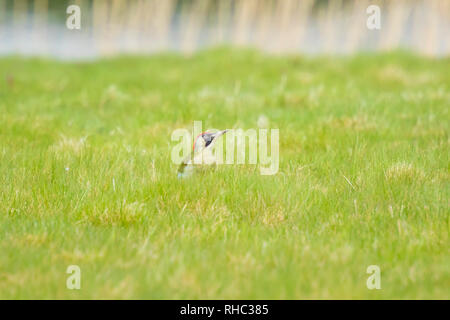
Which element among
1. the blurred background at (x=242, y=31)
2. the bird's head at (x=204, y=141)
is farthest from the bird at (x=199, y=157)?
the blurred background at (x=242, y=31)

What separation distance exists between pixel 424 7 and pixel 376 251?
11819 mm

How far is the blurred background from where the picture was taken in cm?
1202

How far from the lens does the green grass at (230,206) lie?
9.34ft

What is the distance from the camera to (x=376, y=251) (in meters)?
3.13

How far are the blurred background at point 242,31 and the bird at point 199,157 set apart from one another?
26.3 ft

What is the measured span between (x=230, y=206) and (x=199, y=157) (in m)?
0.50

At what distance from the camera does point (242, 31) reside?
12344 millimetres

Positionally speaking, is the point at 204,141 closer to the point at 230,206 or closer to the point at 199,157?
the point at 199,157

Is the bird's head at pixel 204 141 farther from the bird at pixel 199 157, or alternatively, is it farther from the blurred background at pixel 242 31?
the blurred background at pixel 242 31

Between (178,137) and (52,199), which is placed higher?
(178,137)

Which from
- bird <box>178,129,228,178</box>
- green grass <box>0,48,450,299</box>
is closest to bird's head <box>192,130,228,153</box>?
bird <box>178,129,228,178</box>

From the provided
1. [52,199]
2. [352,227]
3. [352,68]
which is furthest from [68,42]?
[352,227]

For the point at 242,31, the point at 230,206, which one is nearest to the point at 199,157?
the point at 230,206
